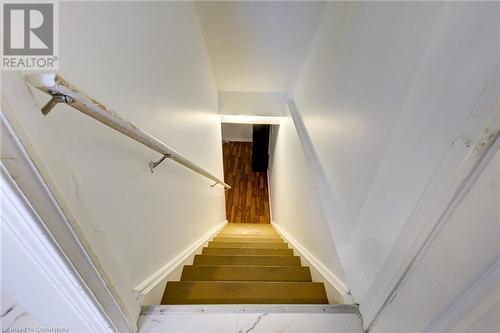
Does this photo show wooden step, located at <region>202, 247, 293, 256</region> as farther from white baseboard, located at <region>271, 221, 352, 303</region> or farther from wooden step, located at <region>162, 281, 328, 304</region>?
wooden step, located at <region>162, 281, 328, 304</region>

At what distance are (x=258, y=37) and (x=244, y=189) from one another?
3.48 meters

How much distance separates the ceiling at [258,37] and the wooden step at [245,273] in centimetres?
213

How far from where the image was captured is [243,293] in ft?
3.72

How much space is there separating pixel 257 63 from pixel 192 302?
265cm

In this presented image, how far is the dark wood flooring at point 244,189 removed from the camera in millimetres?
4641

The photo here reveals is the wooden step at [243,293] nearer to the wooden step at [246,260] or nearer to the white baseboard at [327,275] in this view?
the white baseboard at [327,275]

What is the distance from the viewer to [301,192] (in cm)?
198

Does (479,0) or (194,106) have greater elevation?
(479,0)

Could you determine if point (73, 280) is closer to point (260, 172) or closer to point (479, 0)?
point (479, 0)

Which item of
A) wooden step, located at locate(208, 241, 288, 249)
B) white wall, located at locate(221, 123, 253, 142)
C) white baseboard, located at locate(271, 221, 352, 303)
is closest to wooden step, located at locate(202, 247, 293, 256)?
wooden step, located at locate(208, 241, 288, 249)

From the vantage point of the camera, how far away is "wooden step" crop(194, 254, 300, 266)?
65.0 inches

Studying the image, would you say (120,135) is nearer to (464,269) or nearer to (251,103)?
(464,269)

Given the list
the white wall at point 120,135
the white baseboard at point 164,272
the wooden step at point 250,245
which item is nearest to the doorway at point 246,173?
the wooden step at point 250,245

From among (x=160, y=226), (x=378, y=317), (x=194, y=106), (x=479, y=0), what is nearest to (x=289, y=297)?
(x=378, y=317)
